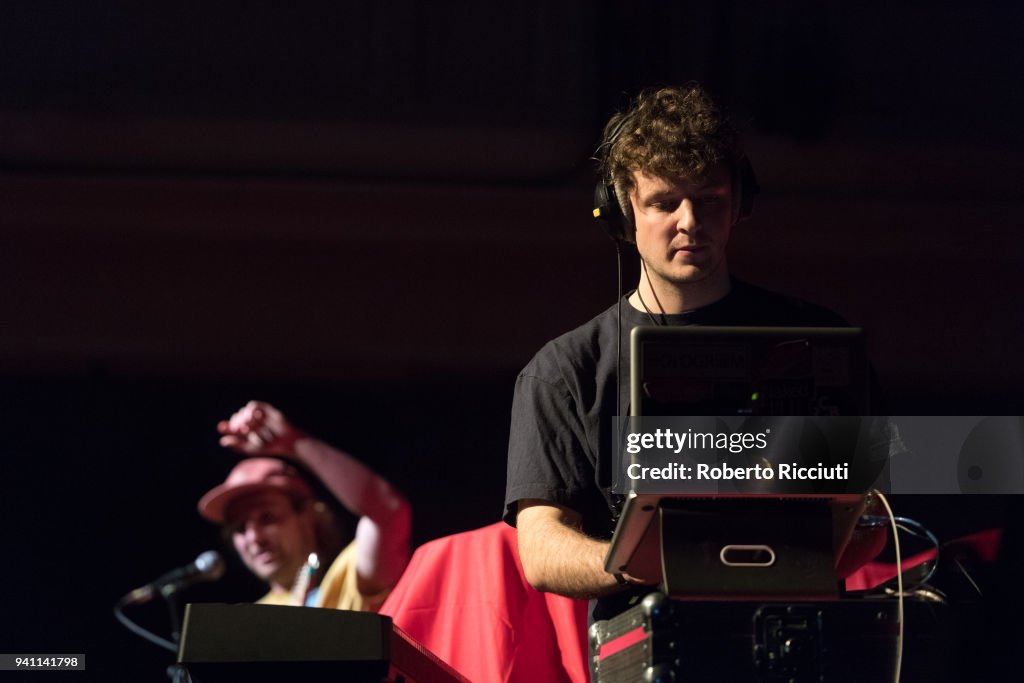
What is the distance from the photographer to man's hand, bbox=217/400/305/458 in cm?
297

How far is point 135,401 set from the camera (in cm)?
305

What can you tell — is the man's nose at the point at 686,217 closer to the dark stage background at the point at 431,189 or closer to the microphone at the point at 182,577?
the dark stage background at the point at 431,189

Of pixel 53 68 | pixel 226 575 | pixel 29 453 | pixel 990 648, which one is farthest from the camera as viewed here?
pixel 53 68

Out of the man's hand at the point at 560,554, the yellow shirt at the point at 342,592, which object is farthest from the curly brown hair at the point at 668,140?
the yellow shirt at the point at 342,592

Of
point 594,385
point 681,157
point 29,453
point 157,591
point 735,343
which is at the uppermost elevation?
point 681,157

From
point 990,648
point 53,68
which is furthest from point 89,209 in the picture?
point 990,648

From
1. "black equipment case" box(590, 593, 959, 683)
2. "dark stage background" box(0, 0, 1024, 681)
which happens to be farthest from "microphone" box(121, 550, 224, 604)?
"black equipment case" box(590, 593, 959, 683)

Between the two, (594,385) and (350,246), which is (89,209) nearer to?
(350,246)

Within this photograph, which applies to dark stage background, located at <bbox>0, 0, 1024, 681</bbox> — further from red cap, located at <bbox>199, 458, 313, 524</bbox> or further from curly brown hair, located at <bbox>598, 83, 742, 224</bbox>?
curly brown hair, located at <bbox>598, 83, 742, 224</bbox>

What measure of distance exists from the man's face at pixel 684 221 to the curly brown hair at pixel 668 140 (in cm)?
2

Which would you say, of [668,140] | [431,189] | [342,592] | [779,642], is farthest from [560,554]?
[431,189]

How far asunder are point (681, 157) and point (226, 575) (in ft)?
6.13

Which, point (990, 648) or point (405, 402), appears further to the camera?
point (405, 402)

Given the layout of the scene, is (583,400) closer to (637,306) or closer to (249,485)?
(637,306)
